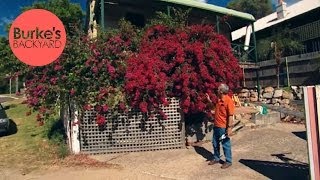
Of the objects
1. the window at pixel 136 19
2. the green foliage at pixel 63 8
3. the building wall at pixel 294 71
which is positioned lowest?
the building wall at pixel 294 71

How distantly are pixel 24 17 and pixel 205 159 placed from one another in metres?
5.62

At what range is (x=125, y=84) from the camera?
897 centimetres

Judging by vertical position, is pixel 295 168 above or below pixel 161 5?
below

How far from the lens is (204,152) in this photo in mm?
8680

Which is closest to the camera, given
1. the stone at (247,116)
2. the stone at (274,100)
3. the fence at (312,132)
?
the fence at (312,132)

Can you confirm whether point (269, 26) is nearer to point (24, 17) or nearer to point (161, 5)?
point (161, 5)

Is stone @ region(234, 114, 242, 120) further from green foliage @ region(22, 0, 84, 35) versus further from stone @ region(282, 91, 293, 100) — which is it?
green foliage @ region(22, 0, 84, 35)

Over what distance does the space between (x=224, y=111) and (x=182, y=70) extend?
207cm

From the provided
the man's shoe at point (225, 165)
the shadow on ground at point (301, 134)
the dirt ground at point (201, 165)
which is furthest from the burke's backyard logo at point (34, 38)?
the shadow on ground at point (301, 134)

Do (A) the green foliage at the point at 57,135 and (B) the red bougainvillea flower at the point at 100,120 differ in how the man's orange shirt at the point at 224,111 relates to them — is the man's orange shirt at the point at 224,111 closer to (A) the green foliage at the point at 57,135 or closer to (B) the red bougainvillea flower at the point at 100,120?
(B) the red bougainvillea flower at the point at 100,120

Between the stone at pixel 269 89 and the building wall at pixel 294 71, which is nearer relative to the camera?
A: the building wall at pixel 294 71

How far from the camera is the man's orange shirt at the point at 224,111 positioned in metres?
7.26

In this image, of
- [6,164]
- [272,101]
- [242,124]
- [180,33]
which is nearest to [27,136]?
[6,164]

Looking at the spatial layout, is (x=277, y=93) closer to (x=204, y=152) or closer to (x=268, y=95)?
(x=268, y=95)
